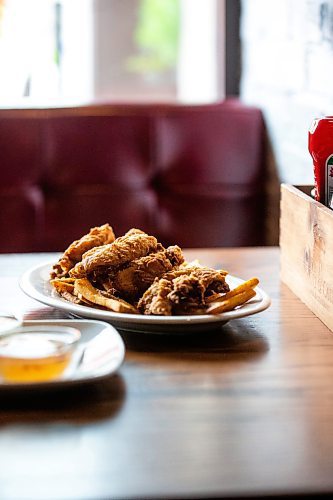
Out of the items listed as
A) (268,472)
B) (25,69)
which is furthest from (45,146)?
(268,472)

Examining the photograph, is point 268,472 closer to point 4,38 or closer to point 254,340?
point 254,340

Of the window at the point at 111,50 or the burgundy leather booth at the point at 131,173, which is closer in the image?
the burgundy leather booth at the point at 131,173

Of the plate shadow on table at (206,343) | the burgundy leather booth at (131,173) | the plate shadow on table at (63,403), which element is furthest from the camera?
the burgundy leather booth at (131,173)

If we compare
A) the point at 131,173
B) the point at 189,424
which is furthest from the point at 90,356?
the point at 131,173

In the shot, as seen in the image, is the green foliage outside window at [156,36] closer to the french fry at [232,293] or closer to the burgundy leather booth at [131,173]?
the burgundy leather booth at [131,173]

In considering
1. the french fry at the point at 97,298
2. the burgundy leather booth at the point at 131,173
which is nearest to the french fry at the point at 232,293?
the french fry at the point at 97,298

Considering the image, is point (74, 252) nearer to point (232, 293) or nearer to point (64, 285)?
point (64, 285)

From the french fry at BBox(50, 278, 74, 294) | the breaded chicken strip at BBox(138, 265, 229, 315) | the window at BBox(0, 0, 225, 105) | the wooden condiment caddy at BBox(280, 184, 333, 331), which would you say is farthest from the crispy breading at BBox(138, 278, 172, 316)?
the window at BBox(0, 0, 225, 105)
